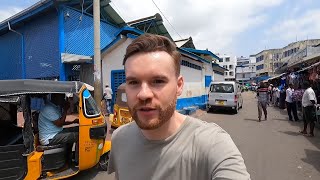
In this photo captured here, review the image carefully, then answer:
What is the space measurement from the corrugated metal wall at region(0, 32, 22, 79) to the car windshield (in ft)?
40.8

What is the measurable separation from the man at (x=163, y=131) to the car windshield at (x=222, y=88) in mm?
15109

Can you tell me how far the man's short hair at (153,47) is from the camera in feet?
4.71

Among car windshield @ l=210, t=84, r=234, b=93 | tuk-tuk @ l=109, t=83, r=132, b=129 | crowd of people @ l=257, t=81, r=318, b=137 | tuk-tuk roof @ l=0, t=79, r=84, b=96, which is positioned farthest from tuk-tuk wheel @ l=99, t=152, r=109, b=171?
car windshield @ l=210, t=84, r=234, b=93

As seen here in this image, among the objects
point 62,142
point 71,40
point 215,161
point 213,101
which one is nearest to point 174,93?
point 215,161

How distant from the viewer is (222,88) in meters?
16.3

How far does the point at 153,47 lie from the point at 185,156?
0.60 meters

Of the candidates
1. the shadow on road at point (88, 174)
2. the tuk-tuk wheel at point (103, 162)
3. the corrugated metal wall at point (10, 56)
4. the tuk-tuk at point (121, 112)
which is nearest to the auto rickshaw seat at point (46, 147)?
the shadow on road at point (88, 174)

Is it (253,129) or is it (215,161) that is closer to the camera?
(215,161)

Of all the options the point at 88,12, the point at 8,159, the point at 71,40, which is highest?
the point at 88,12

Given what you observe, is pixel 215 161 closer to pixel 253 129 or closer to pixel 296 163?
pixel 296 163

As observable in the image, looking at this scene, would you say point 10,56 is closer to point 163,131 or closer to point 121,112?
point 121,112

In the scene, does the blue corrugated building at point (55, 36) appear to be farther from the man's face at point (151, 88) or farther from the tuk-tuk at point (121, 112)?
the man's face at point (151, 88)

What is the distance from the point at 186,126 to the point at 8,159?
371cm

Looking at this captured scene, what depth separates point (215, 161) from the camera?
50.3 inches
